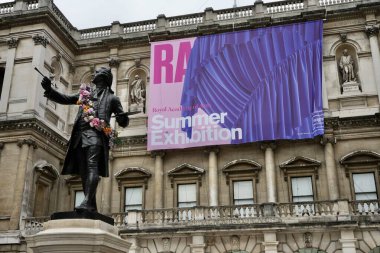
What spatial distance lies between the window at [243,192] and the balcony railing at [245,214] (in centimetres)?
222

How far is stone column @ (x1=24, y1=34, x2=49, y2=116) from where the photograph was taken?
2297cm

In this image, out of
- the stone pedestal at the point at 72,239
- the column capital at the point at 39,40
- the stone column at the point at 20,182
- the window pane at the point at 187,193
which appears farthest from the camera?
the column capital at the point at 39,40

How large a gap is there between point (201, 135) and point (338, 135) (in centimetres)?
671

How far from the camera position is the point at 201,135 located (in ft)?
77.6

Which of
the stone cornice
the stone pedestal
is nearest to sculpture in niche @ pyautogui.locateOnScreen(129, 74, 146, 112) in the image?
the stone cornice

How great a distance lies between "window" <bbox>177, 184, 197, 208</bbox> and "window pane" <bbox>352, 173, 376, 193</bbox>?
7797 millimetres

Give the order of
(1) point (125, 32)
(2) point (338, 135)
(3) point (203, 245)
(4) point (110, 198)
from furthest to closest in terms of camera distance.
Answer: (1) point (125, 32), (4) point (110, 198), (2) point (338, 135), (3) point (203, 245)

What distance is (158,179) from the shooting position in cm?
2403

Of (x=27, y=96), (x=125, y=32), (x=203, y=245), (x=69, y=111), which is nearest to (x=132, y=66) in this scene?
(x=125, y=32)

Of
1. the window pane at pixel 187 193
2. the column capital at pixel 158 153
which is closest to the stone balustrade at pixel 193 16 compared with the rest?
the column capital at pixel 158 153

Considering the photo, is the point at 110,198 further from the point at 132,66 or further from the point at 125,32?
the point at 125,32

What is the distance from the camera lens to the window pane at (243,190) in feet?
76.2

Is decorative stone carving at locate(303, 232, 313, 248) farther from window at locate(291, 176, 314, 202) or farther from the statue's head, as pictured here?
the statue's head

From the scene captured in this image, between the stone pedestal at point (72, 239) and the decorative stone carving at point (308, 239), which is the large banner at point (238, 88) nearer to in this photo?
the decorative stone carving at point (308, 239)
